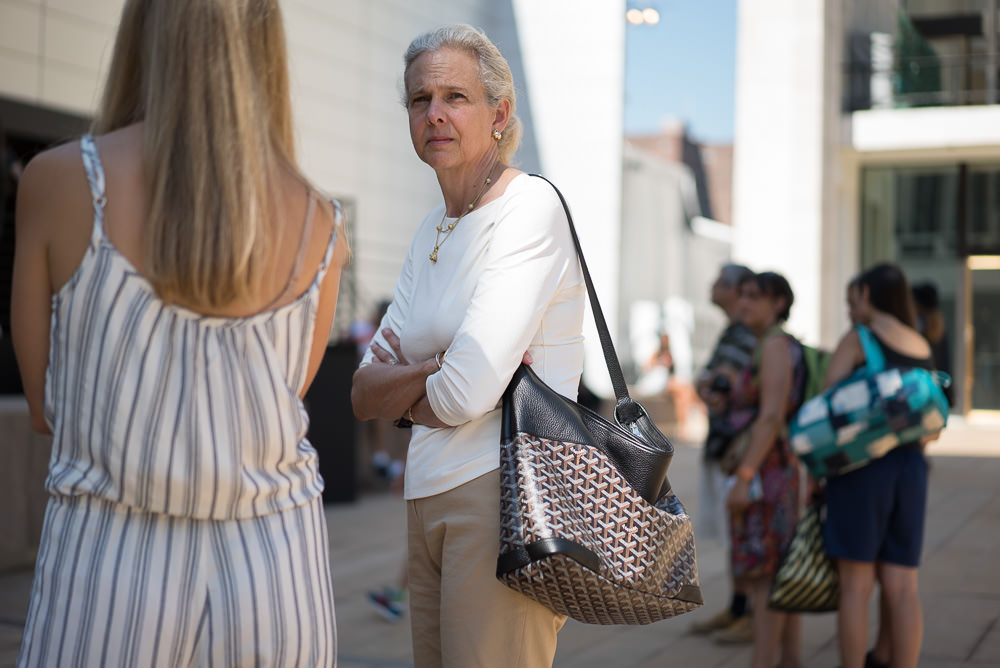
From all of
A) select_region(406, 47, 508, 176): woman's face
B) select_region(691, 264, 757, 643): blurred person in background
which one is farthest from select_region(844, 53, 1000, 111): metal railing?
select_region(406, 47, 508, 176): woman's face

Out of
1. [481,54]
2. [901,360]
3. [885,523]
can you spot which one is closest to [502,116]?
[481,54]

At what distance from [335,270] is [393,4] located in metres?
17.3

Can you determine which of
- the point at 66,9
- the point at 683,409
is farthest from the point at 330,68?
the point at 683,409

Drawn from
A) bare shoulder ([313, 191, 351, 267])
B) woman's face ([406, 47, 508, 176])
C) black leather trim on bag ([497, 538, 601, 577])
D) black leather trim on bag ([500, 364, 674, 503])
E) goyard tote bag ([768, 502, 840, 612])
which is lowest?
goyard tote bag ([768, 502, 840, 612])

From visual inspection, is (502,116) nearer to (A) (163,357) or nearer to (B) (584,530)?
(B) (584,530)

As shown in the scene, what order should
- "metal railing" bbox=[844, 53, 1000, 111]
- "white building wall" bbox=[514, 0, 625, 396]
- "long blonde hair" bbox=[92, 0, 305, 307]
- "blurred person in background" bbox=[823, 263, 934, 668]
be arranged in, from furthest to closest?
"white building wall" bbox=[514, 0, 625, 396] < "metal railing" bbox=[844, 53, 1000, 111] < "blurred person in background" bbox=[823, 263, 934, 668] < "long blonde hair" bbox=[92, 0, 305, 307]

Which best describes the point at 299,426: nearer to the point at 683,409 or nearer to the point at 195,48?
the point at 195,48

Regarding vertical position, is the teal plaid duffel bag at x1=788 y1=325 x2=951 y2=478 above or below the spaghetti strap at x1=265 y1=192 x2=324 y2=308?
below

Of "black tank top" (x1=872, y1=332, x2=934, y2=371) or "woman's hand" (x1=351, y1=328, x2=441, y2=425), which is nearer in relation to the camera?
"woman's hand" (x1=351, y1=328, x2=441, y2=425)

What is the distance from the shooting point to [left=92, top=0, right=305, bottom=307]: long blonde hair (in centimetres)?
162

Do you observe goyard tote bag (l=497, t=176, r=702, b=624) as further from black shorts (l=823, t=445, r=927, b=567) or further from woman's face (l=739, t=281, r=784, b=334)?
woman's face (l=739, t=281, r=784, b=334)

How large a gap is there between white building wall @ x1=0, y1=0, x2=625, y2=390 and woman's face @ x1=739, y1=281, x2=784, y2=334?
Answer: 965 cm

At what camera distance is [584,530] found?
210 cm

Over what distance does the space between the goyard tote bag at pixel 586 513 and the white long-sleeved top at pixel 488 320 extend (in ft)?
0.30
